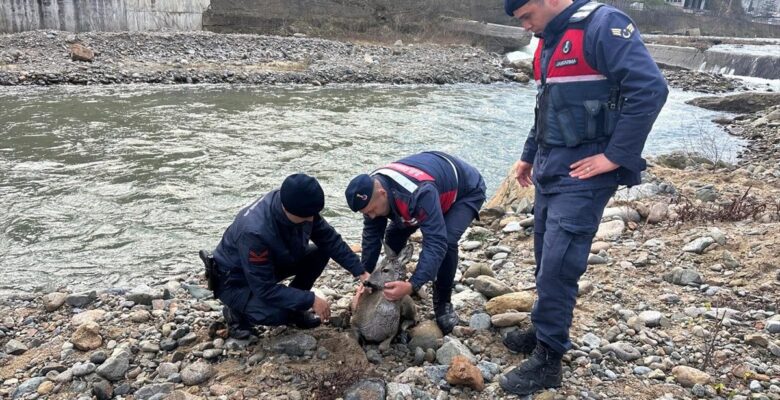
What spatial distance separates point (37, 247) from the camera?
6.63 meters

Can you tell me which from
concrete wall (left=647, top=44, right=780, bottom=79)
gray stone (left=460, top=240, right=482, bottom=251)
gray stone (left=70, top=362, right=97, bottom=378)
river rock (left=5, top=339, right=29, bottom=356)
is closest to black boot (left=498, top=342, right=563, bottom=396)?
gray stone (left=70, top=362, right=97, bottom=378)

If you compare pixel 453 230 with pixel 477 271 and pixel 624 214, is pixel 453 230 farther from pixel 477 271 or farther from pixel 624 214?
pixel 624 214

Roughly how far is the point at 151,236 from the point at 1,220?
2037mm

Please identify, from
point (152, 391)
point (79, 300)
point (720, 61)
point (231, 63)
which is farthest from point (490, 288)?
point (720, 61)

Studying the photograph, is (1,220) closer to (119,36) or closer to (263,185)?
(263,185)

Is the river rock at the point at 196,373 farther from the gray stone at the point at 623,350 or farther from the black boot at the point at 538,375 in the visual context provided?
the gray stone at the point at 623,350

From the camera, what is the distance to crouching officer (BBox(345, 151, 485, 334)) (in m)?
3.54

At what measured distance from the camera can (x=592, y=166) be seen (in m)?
2.96

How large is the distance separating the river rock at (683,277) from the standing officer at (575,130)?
191 cm

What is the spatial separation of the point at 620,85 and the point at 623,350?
67.4 inches

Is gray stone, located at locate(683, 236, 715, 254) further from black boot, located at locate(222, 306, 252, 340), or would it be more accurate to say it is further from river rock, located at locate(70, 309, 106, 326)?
river rock, located at locate(70, 309, 106, 326)

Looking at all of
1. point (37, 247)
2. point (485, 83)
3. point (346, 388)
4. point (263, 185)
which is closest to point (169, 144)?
point (263, 185)

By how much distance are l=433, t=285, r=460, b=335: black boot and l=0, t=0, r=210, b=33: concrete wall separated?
25.4 m

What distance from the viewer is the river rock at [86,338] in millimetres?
3940
